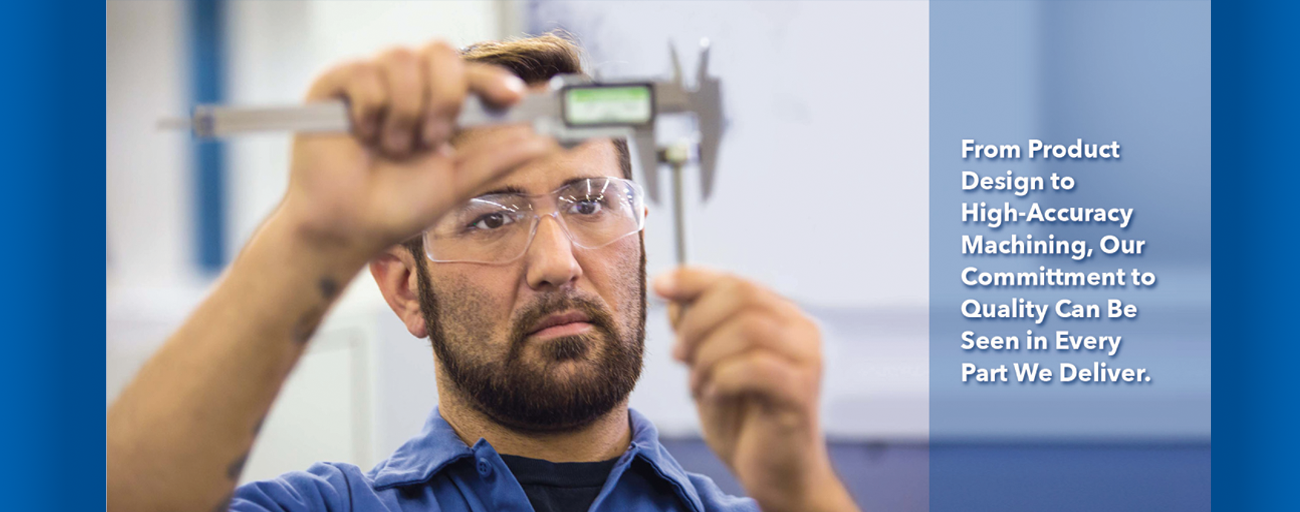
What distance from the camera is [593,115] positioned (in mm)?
775

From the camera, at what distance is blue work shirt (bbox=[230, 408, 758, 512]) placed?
3.47ft

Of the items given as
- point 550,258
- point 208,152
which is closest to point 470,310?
point 550,258

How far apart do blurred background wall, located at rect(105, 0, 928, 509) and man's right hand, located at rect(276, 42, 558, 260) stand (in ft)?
3.55

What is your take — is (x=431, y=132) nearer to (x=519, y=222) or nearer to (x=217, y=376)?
(x=217, y=376)

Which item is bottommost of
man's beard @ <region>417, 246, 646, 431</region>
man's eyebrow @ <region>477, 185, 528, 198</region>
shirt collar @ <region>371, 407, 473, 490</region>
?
shirt collar @ <region>371, 407, 473, 490</region>

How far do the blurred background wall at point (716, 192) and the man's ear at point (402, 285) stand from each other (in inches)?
24.5

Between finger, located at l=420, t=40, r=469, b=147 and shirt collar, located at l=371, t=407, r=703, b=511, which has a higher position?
finger, located at l=420, t=40, r=469, b=147

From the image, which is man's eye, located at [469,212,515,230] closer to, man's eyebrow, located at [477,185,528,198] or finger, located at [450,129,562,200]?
man's eyebrow, located at [477,185,528,198]

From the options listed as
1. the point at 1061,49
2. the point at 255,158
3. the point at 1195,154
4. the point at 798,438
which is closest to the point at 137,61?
the point at 255,158

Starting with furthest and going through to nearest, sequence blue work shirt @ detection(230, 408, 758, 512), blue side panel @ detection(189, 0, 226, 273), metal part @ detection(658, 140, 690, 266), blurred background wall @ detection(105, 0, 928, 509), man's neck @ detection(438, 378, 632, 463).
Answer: blue side panel @ detection(189, 0, 226, 273) < blurred background wall @ detection(105, 0, 928, 509) < man's neck @ detection(438, 378, 632, 463) < blue work shirt @ detection(230, 408, 758, 512) < metal part @ detection(658, 140, 690, 266)

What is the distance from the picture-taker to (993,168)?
6.01ft

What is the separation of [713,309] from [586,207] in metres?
0.46

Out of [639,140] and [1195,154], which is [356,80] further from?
[1195,154]

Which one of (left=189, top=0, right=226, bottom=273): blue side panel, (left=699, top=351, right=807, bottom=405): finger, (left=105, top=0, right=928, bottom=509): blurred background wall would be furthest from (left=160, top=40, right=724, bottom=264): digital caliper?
(left=189, top=0, right=226, bottom=273): blue side panel
